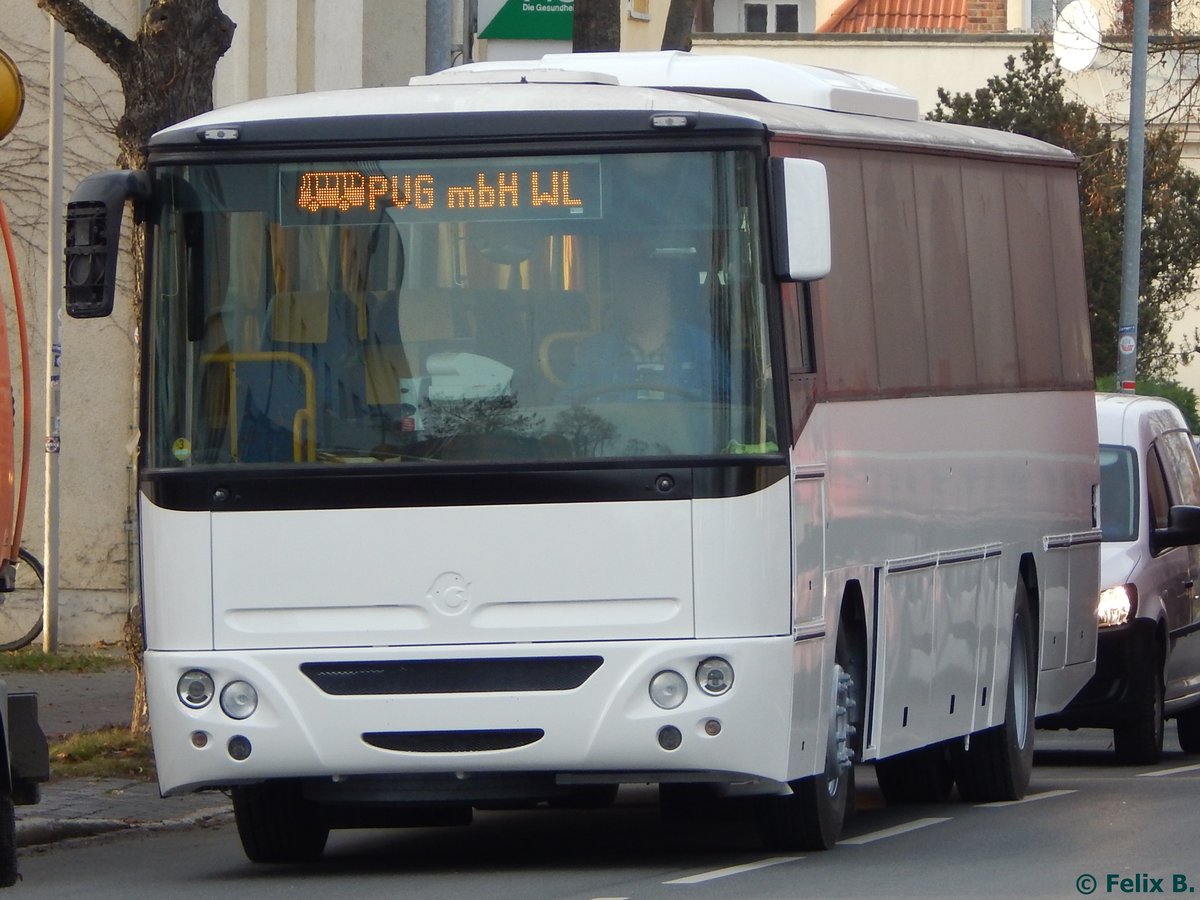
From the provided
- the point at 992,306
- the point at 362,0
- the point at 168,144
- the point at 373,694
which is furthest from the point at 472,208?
the point at 362,0

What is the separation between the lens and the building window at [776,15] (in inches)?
2522

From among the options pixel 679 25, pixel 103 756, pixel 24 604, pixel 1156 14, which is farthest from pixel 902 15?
pixel 103 756

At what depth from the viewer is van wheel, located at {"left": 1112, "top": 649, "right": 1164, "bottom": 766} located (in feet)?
50.4

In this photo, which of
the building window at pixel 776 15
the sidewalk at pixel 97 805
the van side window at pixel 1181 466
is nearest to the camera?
the sidewalk at pixel 97 805

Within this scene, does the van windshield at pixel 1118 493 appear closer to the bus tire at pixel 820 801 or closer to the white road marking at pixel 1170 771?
the white road marking at pixel 1170 771

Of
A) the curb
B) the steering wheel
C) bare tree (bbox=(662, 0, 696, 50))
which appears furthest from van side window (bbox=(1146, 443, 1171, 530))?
the steering wheel

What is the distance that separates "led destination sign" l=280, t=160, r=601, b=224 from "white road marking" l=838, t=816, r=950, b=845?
301cm

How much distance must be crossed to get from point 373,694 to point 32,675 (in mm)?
9427

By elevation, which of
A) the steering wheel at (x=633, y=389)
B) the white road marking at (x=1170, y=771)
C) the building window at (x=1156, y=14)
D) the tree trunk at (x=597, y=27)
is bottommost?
the white road marking at (x=1170, y=771)

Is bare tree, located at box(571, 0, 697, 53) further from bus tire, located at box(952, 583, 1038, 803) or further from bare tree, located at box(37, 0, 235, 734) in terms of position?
bus tire, located at box(952, 583, 1038, 803)

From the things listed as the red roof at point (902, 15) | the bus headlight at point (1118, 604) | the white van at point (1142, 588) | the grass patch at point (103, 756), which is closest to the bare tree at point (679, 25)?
the white van at point (1142, 588)

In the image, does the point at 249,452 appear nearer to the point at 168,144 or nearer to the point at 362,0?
the point at 168,144

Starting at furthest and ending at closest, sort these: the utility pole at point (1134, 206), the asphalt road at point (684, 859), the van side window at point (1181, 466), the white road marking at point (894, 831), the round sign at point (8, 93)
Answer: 1. the utility pole at point (1134, 206)
2. the van side window at point (1181, 466)
3. the white road marking at point (894, 831)
4. the round sign at point (8, 93)
5. the asphalt road at point (684, 859)

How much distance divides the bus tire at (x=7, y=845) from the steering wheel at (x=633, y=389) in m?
2.49
